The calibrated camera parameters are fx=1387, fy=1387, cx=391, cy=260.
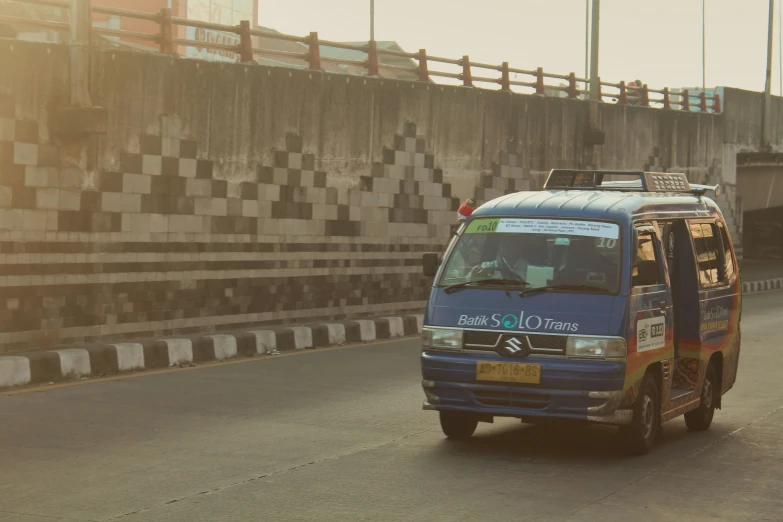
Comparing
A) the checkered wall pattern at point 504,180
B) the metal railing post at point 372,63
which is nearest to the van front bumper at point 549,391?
the metal railing post at point 372,63

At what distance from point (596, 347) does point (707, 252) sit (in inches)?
101

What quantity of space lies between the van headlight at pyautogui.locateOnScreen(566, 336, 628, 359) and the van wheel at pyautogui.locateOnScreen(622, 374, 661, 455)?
510mm

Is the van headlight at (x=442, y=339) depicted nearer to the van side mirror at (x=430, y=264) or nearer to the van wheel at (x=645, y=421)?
the van side mirror at (x=430, y=264)

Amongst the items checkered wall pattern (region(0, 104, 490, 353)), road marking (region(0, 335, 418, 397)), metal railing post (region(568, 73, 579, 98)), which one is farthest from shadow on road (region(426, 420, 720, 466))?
metal railing post (region(568, 73, 579, 98))

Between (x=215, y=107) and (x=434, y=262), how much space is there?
9561 millimetres

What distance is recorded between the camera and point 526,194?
33.6 feet

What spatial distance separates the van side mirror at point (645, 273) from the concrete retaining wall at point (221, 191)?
8.32 m

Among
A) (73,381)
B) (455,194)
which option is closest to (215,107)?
(73,381)

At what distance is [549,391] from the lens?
884 centimetres

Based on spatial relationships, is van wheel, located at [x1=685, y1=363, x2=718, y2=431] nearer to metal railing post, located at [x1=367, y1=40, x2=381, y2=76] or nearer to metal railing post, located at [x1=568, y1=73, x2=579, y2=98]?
metal railing post, located at [x1=367, y1=40, x2=381, y2=76]

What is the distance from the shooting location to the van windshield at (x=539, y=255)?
9.31 m

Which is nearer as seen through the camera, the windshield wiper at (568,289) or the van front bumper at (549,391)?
the van front bumper at (549,391)

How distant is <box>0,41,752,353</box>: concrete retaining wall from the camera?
15.8 metres

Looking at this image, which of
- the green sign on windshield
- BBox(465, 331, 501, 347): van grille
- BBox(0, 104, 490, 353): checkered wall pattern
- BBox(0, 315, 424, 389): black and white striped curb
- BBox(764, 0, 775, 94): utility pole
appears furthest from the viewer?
BBox(764, 0, 775, 94): utility pole
